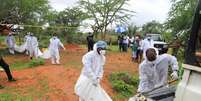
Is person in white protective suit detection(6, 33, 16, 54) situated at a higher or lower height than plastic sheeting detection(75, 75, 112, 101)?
lower

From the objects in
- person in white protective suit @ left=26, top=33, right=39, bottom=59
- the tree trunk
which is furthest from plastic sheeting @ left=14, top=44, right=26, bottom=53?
the tree trunk

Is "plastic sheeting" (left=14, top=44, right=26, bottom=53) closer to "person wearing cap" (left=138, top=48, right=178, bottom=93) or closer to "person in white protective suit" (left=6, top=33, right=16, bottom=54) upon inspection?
"person in white protective suit" (left=6, top=33, right=16, bottom=54)

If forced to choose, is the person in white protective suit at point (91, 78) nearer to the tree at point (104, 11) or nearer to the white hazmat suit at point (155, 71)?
the white hazmat suit at point (155, 71)

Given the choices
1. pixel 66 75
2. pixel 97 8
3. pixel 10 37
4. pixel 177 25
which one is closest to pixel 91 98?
pixel 66 75

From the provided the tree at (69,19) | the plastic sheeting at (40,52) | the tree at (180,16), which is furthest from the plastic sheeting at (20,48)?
the tree at (180,16)

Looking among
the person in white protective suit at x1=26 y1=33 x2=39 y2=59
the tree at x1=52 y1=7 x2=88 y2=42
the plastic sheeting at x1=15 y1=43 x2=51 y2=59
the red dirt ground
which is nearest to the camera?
the red dirt ground

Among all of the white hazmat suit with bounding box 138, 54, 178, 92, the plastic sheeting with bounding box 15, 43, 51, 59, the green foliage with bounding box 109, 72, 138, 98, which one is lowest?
the green foliage with bounding box 109, 72, 138, 98

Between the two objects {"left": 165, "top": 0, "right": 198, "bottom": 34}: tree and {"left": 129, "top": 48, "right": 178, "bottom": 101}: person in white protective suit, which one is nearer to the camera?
{"left": 129, "top": 48, "right": 178, "bottom": 101}: person in white protective suit

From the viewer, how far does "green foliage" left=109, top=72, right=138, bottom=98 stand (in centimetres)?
1454

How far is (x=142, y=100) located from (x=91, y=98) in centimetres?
464

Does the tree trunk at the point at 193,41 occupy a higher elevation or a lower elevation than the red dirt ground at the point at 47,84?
higher

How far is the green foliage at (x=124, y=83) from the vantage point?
47.7ft

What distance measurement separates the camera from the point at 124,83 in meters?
15.3

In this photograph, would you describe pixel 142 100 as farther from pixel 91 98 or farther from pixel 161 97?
pixel 91 98
